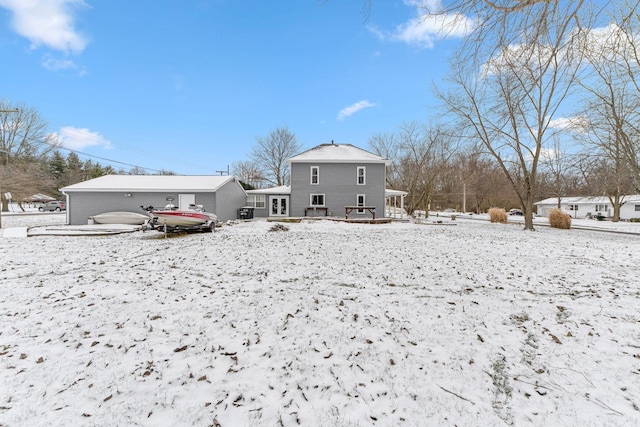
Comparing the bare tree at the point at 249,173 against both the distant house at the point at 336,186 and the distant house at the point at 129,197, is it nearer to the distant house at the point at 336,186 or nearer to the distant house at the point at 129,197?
the distant house at the point at 336,186

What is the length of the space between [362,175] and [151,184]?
49.0ft

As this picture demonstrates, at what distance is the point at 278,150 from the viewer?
3909 cm

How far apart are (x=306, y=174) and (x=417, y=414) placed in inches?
759

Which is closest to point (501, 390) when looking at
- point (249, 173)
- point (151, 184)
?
point (151, 184)

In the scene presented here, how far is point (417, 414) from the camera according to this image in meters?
2.04

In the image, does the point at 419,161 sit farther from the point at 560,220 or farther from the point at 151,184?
the point at 151,184

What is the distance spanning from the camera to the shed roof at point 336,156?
799 inches

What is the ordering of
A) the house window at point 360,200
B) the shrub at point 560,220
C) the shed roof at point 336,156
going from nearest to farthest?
the shrub at point 560,220 → the shed roof at point 336,156 → the house window at point 360,200

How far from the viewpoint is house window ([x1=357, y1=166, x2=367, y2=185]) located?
67.7ft

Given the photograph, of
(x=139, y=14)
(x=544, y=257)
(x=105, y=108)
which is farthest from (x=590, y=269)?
(x=105, y=108)

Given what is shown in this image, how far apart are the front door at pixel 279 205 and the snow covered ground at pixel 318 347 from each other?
17.2 meters

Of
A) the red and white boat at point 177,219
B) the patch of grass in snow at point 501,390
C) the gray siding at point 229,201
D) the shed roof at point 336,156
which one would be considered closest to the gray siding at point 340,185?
the shed roof at point 336,156

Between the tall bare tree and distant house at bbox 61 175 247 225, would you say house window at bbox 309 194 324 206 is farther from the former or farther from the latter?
the tall bare tree

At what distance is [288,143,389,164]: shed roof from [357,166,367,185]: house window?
62 centimetres
